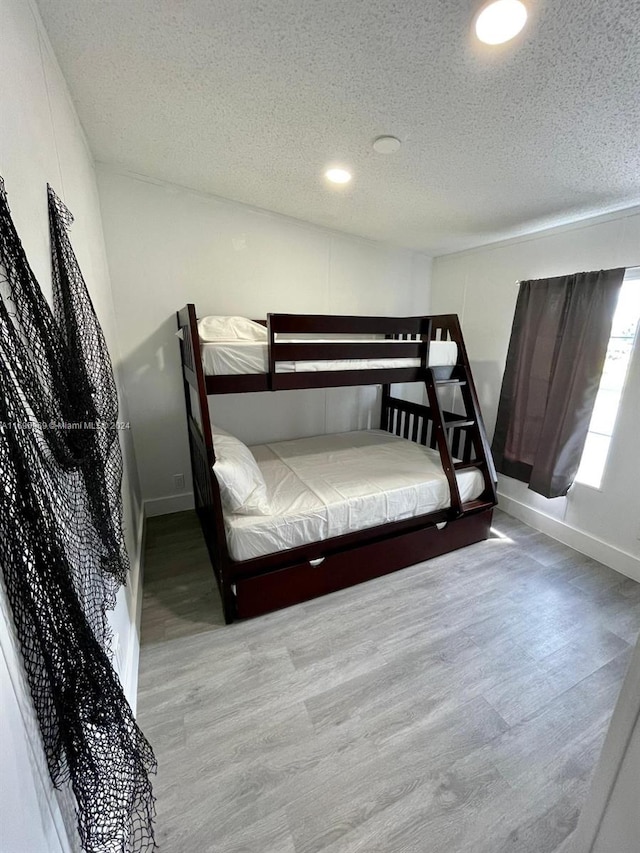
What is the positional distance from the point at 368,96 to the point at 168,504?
301 cm

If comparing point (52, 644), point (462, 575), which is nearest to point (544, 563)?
point (462, 575)

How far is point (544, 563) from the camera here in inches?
95.0

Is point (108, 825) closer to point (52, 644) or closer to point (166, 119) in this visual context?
point (52, 644)

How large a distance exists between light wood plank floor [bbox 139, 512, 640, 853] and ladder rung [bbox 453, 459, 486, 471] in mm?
713

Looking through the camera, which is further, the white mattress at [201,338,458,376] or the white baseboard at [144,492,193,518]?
the white baseboard at [144,492,193,518]

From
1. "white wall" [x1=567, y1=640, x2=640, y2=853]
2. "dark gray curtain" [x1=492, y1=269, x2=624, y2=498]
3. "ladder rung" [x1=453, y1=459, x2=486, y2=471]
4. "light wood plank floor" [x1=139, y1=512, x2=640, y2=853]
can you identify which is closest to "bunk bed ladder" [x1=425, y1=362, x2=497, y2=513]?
"ladder rung" [x1=453, y1=459, x2=486, y2=471]

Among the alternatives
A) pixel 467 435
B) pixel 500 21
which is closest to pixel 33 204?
pixel 500 21

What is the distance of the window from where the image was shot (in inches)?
87.0

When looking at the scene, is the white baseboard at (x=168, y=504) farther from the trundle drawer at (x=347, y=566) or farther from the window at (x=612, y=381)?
the window at (x=612, y=381)

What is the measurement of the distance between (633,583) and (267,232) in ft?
12.1

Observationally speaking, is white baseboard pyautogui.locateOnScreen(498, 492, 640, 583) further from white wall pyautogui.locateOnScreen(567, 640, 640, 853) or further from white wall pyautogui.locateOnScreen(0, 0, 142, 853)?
white wall pyautogui.locateOnScreen(0, 0, 142, 853)

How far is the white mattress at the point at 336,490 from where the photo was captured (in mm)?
1854

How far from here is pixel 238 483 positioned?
1.82m

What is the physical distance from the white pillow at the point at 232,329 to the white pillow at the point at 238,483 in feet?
2.66
